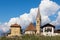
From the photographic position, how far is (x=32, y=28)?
7025cm

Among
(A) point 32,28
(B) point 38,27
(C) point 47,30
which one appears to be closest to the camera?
(C) point 47,30

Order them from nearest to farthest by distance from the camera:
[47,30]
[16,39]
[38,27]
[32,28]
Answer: [16,39] < [47,30] < [32,28] < [38,27]

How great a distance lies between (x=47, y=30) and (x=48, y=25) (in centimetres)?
307

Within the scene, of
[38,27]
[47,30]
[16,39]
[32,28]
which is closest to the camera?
[16,39]

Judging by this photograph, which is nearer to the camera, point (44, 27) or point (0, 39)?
point (0, 39)

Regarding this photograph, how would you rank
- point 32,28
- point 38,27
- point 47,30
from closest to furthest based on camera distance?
point 47,30 < point 32,28 < point 38,27

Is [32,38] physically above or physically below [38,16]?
below

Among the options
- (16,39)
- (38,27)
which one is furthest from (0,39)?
(38,27)

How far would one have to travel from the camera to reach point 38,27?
74.9 metres

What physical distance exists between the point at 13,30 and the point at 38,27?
852cm

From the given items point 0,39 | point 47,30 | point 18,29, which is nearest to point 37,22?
point 18,29

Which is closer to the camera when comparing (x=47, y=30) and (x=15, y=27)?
(x=47, y=30)

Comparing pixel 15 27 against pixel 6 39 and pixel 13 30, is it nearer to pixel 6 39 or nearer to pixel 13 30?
pixel 13 30

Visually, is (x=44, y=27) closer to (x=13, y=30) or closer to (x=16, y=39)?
(x=13, y=30)
